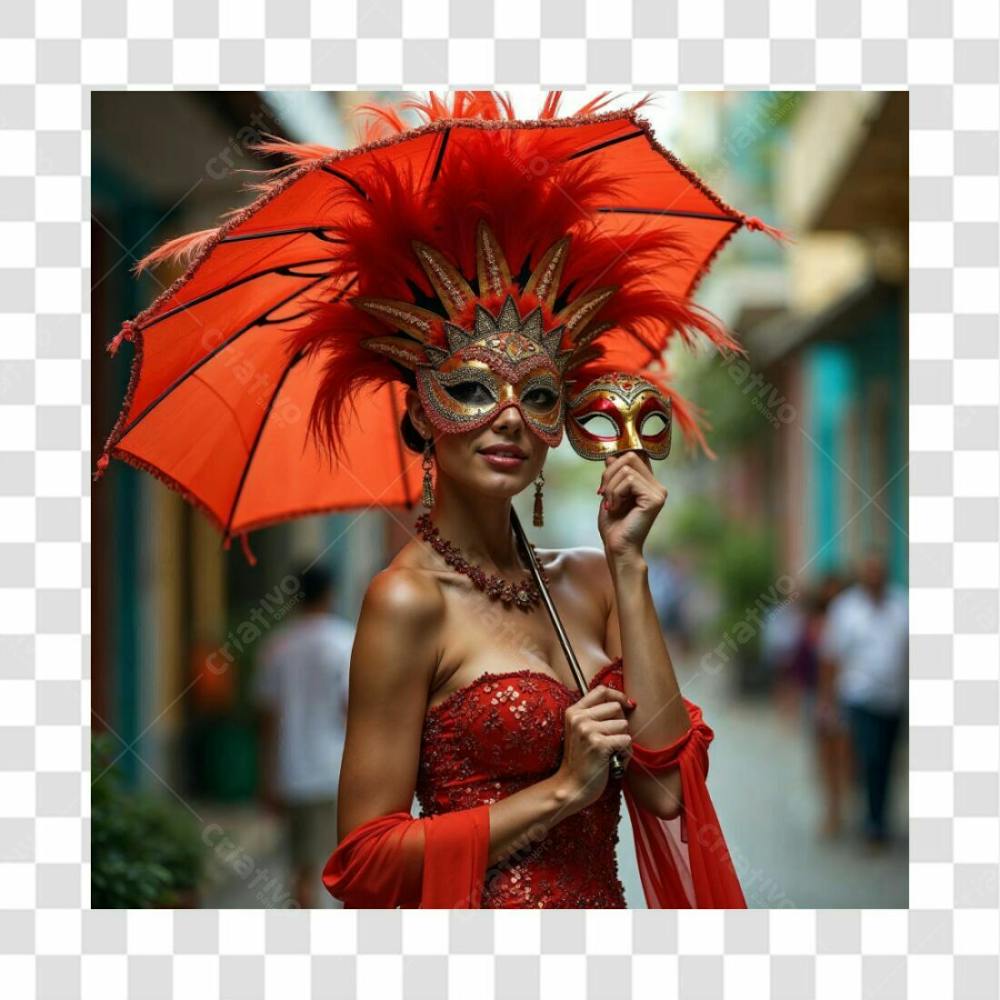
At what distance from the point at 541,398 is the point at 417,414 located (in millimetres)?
328

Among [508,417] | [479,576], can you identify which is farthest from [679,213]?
[479,576]

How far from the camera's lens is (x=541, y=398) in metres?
3.09

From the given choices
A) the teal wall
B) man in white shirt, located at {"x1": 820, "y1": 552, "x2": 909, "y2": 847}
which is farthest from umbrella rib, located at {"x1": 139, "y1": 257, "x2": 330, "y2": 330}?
the teal wall

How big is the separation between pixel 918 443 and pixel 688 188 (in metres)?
0.98

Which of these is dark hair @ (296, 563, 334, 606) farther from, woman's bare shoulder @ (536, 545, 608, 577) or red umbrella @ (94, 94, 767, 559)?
woman's bare shoulder @ (536, 545, 608, 577)

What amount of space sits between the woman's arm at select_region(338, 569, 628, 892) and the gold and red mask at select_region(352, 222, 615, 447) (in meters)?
0.45

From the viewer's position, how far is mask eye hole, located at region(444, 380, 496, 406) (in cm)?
305

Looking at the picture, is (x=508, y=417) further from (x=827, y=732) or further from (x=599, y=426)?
(x=827, y=732)

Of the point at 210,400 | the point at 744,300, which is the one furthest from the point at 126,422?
the point at 744,300

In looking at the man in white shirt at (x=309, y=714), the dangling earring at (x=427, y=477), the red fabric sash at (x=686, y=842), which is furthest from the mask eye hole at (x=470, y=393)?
the man in white shirt at (x=309, y=714)

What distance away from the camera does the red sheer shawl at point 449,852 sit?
9.59ft

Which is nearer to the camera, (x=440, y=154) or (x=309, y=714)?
(x=440, y=154)

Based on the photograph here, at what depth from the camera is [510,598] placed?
10.6 feet

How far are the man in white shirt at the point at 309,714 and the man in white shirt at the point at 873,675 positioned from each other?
12.4 ft
